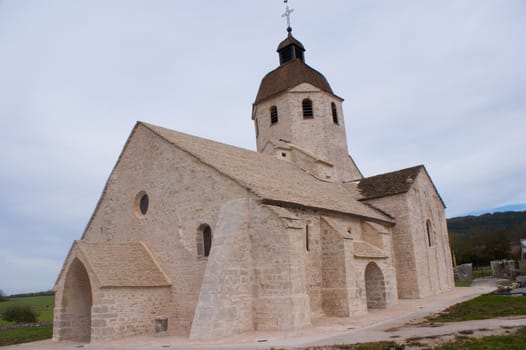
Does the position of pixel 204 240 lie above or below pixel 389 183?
below

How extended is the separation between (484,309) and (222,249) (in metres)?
9.65

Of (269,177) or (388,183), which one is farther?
(388,183)

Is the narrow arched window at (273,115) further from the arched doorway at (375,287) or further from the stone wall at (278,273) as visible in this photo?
the stone wall at (278,273)

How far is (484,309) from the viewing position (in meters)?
15.2

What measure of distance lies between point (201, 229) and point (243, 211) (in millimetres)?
2282

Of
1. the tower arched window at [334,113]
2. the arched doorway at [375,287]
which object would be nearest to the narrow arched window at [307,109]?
the tower arched window at [334,113]

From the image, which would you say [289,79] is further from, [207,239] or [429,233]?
[207,239]

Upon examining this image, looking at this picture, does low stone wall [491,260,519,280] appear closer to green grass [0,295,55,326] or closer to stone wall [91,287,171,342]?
stone wall [91,287,171,342]

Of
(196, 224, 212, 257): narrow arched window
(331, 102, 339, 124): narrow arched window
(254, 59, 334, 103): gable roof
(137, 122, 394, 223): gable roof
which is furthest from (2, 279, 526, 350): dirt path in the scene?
(254, 59, 334, 103): gable roof

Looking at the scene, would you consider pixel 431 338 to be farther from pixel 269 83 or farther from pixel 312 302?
pixel 269 83

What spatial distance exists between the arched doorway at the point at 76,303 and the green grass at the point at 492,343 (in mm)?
12532

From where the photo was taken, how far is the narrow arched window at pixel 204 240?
16.1 m

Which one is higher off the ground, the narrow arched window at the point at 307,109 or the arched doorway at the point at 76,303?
the narrow arched window at the point at 307,109

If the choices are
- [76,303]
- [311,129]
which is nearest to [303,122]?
[311,129]
